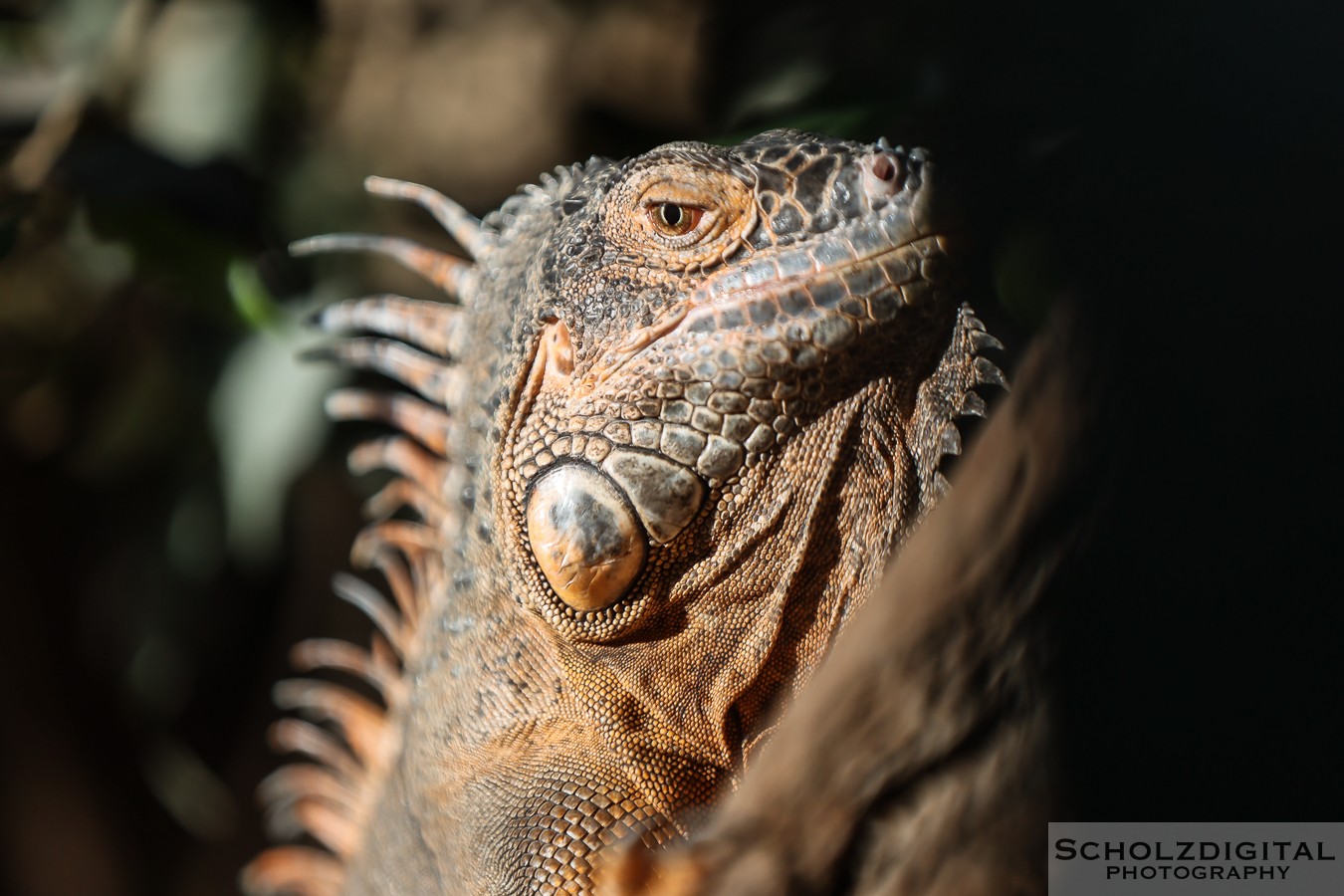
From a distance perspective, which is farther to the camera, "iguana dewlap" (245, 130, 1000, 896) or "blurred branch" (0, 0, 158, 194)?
"blurred branch" (0, 0, 158, 194)

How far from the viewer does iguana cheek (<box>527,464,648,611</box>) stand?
1129mm

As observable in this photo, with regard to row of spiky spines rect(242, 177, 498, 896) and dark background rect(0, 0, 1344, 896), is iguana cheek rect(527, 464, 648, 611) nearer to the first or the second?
row of spiky spines rect(242, 177, 498, 896)

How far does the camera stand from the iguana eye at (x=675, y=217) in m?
1.13

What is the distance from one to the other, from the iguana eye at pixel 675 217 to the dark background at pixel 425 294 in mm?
262

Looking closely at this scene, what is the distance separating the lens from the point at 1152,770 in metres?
0.70

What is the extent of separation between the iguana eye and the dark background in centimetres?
26

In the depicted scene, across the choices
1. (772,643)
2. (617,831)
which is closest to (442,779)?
(617,831)

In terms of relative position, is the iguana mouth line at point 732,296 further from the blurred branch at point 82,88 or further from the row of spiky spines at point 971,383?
the blurred branch at point 82,88

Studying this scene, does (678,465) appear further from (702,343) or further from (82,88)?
(82,88)

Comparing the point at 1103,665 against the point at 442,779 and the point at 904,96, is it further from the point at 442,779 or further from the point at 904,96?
the point at 904,96

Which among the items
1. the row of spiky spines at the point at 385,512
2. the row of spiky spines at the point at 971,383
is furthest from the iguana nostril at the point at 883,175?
the row of spiky spines at the point at 385,512

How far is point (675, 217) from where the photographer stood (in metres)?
1.14

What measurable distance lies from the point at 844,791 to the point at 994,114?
597 mm

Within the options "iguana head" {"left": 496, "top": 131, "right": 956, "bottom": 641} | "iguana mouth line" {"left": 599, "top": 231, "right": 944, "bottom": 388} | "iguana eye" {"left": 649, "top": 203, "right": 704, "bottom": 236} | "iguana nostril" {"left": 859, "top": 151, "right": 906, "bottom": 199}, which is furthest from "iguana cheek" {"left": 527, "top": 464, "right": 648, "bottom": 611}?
"iguana nostril" {"left": 859, "top": 151, "right": 906, "bottom": 199}
